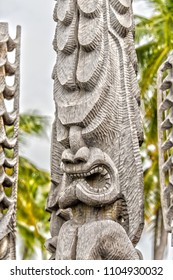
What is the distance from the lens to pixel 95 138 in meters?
4.25

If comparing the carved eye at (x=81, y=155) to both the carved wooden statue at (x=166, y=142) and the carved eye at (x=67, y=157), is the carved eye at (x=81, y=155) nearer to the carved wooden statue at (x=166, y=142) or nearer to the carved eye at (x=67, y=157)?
the carved eye at (x=67, y=157)

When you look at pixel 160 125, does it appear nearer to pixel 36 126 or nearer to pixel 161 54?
pixel 161 54

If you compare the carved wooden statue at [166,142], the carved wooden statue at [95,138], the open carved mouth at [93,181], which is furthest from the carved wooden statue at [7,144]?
the carved wooden statue at [166,142]

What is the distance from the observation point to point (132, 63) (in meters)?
4.64

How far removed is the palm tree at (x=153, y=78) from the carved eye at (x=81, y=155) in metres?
9.02

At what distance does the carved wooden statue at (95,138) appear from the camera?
4.11m

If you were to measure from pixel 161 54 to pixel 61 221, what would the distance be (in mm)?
9673

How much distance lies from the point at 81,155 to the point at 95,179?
197 millimetres

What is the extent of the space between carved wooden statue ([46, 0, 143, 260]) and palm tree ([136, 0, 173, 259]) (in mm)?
8816

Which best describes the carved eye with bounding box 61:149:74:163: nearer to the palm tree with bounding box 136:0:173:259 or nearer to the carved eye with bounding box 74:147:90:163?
the carved eye with bounding box 74:147:90:163

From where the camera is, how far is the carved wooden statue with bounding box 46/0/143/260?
4.11m

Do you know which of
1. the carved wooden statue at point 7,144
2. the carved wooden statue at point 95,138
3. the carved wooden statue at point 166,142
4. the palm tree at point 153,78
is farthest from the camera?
the palm tree at point 153,78

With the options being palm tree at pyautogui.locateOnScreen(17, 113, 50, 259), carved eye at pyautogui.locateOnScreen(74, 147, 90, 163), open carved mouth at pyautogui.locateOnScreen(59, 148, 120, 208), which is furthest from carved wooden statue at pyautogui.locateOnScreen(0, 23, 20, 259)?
palm tree at pyautogui.locateOnScreen(17, 113, 50, 259)

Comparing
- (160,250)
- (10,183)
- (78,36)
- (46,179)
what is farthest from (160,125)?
(46,179)
